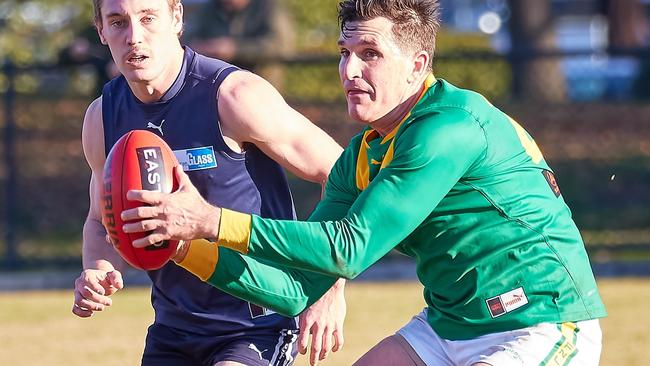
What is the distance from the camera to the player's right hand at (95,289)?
4805mm

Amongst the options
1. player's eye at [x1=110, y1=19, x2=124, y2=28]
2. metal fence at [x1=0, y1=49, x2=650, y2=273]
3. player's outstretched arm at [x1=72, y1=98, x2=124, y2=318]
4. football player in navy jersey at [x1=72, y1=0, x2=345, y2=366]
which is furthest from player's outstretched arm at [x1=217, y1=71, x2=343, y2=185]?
metal fence at [x1=0, y1=49, x2=650, y2=273]

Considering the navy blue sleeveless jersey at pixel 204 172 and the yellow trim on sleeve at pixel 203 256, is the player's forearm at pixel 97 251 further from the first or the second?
the yellow trim on sleeve at pixel 203 256

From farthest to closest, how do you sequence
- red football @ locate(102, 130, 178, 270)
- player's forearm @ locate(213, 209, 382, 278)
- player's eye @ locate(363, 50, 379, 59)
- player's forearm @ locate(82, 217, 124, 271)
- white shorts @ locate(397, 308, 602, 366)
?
player's forearm @ locate(82, 217, 124, 271), player's eye @ locate(363, 50, 379, 59), white shorts @ locate(397, 308, 602, 366), red football @ locate(102, 130, 178, 270), player's forearm @ locate(213, 209, 382, 278)

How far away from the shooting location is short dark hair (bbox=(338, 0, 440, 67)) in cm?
438

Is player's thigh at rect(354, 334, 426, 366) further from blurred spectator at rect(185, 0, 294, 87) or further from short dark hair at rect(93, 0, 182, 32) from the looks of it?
blurred spectator at rect(185, 0, 294, 87)

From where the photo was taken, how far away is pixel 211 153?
5.07m

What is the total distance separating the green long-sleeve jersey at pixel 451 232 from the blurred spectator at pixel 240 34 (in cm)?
879

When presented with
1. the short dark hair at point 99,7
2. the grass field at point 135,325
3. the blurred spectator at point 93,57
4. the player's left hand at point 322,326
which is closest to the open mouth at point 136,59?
the short dark hair at point 99,7

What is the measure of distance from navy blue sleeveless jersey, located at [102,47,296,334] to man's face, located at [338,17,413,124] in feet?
2.91

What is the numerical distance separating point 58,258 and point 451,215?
1045 cm

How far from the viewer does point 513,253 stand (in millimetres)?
4297

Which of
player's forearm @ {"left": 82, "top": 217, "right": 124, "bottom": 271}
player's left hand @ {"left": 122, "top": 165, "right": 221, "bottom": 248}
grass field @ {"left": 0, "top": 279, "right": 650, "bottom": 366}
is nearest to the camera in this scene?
player's left hand @ {"left": 122, "top": 165, "right": 221, "bottom": 248}

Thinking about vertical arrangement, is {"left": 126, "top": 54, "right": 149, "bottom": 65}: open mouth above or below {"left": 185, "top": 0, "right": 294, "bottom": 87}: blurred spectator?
above

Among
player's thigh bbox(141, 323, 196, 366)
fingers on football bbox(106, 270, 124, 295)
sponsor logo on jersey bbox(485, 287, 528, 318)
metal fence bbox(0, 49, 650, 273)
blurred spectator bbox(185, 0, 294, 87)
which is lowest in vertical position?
metal fence bbox(0, 49, 650, 273)
